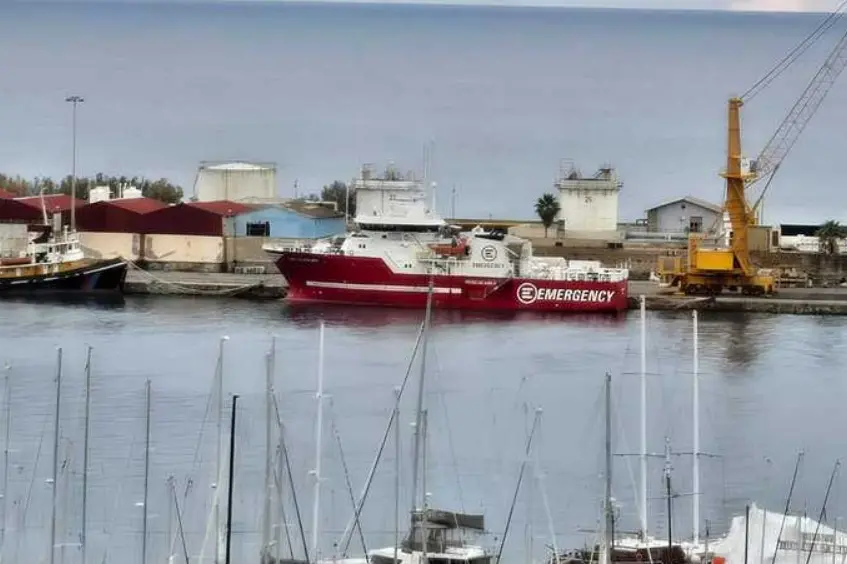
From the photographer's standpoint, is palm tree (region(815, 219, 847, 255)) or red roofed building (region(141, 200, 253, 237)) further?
palm tree (region(815, 219, 847, 255))

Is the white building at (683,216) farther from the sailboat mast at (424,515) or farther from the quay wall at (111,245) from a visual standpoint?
the sailboat mast at (424,515)

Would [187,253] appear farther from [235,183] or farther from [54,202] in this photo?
[235,183]

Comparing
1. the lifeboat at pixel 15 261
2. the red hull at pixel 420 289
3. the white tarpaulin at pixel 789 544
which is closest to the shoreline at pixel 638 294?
the red hull at pixel 420 289

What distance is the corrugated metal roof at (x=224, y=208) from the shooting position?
18.3 m

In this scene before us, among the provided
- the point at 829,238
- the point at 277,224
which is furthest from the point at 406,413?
the point at 829,238

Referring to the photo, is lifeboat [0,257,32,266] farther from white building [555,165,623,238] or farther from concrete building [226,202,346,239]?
white building [555,165,623,238]

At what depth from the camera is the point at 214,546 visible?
6.92m

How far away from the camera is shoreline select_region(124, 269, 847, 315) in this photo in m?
16.7

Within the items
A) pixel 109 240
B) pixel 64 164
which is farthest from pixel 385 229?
pixel 64 164

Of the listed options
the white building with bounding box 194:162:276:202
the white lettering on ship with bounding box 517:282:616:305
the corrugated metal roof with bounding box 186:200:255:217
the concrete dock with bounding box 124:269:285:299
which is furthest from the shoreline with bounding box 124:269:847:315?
the white building with bounding box 194:162:276:202

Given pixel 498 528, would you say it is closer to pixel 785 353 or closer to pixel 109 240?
pixel 785 353

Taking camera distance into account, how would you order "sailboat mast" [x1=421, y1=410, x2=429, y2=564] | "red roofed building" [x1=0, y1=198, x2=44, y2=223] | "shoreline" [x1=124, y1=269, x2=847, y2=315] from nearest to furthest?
1. "sailboat mast" [x1=421, y1=410, x2=429, y2=564]
2. "shoreline" [x1=124, y1=269, x2=847, y2=315]
3. "red roofed building" [x1=0, y1=198, x2=44, y2=223]

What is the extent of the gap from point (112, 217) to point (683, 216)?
5.54 metres

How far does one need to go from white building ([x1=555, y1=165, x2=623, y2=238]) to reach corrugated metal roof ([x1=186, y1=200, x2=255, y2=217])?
3.22 m
